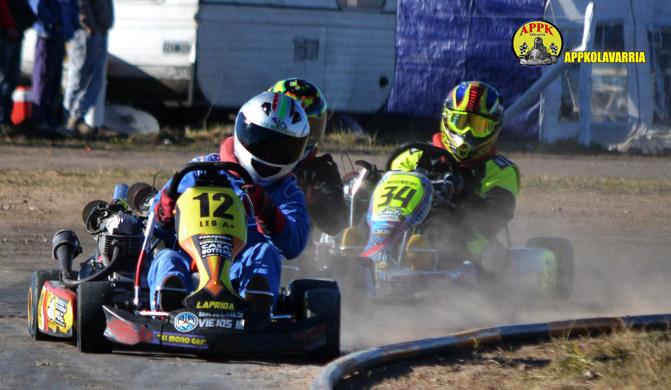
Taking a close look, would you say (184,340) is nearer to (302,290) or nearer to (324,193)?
(302,290)

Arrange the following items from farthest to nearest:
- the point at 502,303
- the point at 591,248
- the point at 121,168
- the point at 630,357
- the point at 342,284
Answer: the point at 121,168 → the point at 591,248 → the point at 502,303 → the point at 342,284 → the point at 630,357

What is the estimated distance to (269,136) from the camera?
6.72 metres

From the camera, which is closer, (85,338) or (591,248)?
(85,338)

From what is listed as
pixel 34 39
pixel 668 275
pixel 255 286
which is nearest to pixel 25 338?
pixel 255 286

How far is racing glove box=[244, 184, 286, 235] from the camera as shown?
20.9 feet

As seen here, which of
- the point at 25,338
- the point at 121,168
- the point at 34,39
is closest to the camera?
the point at 25,338

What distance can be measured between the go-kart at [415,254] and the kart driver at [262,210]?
123 centimetres

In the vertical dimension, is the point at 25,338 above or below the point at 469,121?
below

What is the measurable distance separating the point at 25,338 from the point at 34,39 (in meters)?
11.1

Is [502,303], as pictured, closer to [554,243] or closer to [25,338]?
[554,243]

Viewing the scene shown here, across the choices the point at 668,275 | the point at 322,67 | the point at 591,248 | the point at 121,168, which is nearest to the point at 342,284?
the point at 668,275

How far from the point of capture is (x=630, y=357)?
6117 mm

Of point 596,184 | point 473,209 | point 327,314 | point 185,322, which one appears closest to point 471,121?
point 473,209

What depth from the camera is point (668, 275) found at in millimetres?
10078
